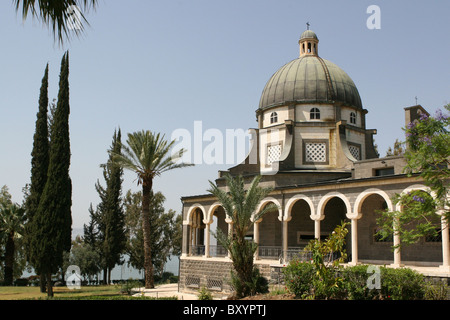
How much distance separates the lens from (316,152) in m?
30.4

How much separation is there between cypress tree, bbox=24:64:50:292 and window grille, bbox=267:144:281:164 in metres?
16.3

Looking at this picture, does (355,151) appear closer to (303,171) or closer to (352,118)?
(352,118)

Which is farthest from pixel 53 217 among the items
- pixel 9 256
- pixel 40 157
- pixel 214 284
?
pixel 9 256

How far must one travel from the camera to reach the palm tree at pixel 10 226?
1603 inches

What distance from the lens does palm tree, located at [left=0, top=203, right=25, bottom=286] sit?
40719 millimetres

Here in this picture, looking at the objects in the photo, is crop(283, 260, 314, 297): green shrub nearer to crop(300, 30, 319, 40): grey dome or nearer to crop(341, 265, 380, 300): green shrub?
crop(341, 265, 380, 300): green shrub

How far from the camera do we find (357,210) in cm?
2194

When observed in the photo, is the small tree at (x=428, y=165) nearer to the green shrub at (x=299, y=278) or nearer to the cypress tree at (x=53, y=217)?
the green shrub at (x=299, y=278)

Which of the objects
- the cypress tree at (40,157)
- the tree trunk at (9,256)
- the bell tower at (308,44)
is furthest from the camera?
the tree trunk at (9,256)

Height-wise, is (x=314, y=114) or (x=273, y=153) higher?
(x=314, y=114)

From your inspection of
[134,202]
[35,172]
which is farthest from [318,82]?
[134,202]

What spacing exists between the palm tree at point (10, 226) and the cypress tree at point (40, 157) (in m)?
8.25

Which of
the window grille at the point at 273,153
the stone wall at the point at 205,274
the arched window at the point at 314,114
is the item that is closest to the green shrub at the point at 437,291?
the stone wall at the point at 205,274

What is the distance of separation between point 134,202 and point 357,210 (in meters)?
31.2
